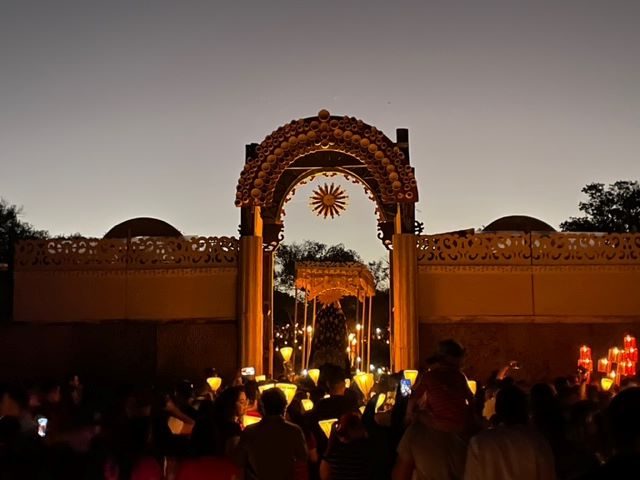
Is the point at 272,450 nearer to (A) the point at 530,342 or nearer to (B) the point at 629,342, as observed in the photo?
(B) the point at 629,342

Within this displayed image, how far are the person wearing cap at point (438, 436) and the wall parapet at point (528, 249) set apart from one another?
9.41 metres

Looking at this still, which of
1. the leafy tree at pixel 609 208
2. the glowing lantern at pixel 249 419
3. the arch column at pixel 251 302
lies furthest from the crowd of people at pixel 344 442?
the leafy tree at pixel 609 208

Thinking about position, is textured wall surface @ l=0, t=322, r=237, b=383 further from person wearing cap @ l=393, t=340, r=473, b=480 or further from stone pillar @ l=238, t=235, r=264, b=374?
person wearing cap @ l=393, t=340, r=473, b=480

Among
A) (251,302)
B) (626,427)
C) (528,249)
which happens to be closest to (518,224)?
(528,249)

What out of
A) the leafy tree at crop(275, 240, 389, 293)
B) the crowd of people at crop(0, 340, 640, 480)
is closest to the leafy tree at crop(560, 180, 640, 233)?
the leafy tree at crop(275, 240, 389, 293)

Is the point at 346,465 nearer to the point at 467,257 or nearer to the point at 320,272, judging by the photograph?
the point at 467,257

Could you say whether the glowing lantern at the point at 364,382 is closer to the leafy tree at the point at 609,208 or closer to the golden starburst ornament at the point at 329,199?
the golden starburst ornament at the point at 329,199

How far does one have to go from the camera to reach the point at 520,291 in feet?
45.1

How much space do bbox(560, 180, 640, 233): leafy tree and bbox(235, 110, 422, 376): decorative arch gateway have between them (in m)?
19.8

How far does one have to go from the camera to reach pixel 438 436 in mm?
4297

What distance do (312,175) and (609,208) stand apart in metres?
21.4

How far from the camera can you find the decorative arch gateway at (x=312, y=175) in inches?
534

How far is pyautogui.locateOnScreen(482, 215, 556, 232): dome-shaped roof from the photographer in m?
18.0

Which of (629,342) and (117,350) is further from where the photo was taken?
(117,350)
